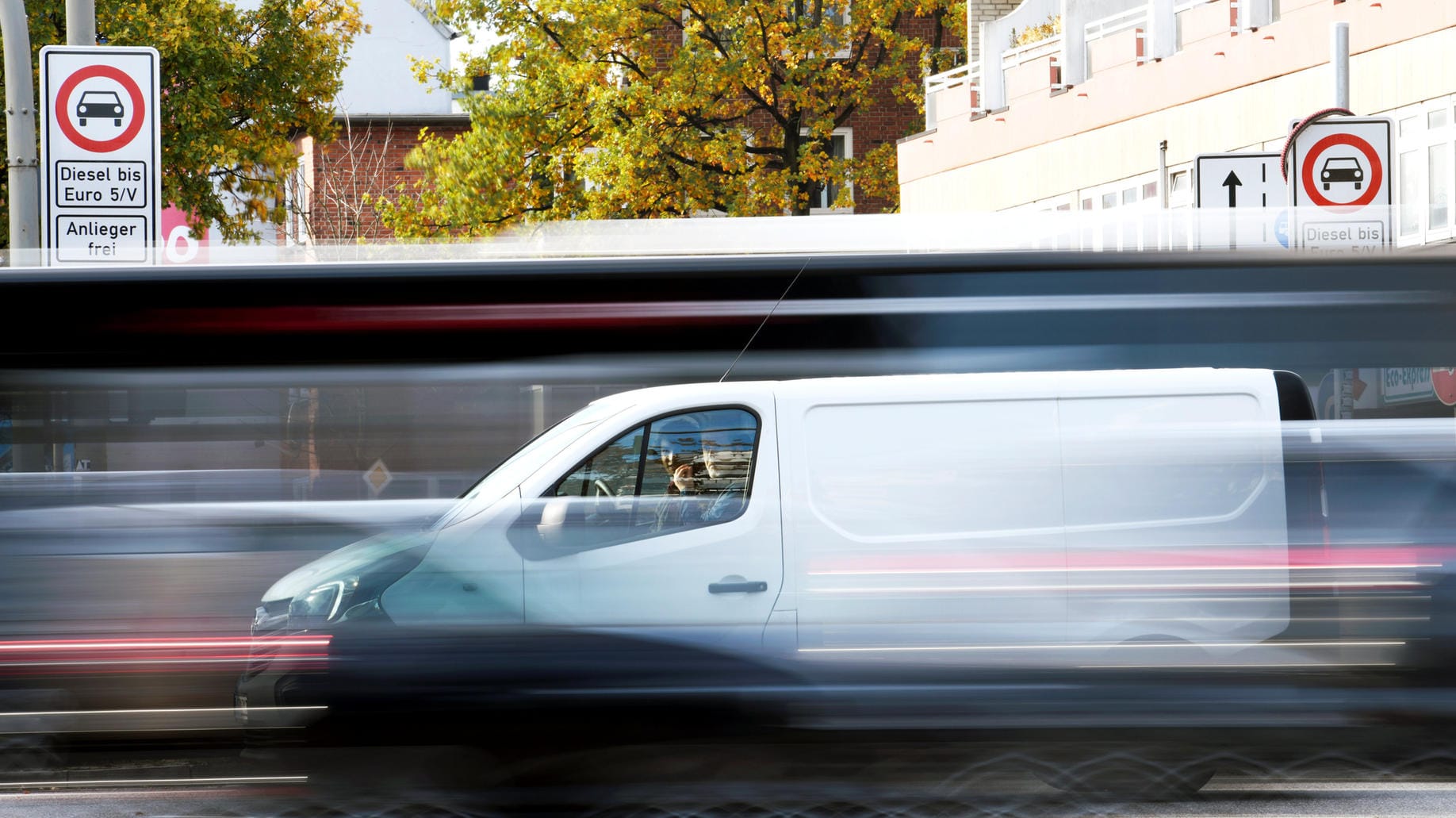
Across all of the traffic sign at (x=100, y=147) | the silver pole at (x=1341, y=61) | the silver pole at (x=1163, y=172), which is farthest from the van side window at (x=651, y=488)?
the silver pole at (x=1163, y=172)

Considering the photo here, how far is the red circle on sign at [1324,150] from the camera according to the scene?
1227cm

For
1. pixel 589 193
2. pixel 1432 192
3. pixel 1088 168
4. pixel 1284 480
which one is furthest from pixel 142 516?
pixel 589 193

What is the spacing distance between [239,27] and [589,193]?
10.1 meters

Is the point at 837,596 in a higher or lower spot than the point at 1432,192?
lower

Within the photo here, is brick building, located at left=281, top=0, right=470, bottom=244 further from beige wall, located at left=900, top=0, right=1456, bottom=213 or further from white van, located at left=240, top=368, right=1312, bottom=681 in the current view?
white van, located at left=240, top=368, right=1312, bottom=681

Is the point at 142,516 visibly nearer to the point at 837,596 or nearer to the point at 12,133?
the point at 837,596

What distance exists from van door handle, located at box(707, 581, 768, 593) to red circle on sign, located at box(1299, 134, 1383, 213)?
28.7 feet

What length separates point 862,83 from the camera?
3528 cm

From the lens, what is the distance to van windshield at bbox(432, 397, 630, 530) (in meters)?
4.72

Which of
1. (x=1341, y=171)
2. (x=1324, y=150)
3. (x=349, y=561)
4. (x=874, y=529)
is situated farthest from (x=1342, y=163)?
(x=349, y=561)

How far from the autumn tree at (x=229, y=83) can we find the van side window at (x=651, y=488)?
18.8m

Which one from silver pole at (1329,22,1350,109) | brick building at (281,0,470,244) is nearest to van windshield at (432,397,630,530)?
silver pole at (1329,22,1350,109)

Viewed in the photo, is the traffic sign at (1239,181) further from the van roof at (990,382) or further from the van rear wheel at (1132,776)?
the van rear wheel at (1132,776)

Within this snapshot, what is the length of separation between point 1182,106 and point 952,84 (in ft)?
27.6
